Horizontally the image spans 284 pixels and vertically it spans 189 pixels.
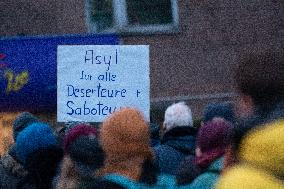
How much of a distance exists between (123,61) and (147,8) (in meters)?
6.01

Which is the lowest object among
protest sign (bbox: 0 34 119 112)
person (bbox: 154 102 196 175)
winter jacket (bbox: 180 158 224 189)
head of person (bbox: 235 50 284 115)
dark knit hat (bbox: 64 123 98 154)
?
protest sign (bbox: 0 34 119 112)

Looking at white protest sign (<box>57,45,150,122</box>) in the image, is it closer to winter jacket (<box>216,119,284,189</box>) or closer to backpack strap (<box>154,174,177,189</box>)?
backpack strap (<box>154,174,177,189</box>)

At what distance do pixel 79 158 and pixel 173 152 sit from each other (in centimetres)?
123

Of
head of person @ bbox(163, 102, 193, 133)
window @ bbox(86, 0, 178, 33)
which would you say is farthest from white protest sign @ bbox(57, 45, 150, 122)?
window @ bbox(86, 0, 178, 33)

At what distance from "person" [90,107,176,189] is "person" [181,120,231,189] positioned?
360 mm

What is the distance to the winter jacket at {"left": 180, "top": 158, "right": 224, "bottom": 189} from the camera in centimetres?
457

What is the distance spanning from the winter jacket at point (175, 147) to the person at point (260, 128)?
1.53 meters

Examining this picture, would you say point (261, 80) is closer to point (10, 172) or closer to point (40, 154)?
point (40, 154)

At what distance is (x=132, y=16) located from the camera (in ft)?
47.5

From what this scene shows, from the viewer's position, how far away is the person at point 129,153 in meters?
4.39

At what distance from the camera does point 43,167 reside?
5.25 meters

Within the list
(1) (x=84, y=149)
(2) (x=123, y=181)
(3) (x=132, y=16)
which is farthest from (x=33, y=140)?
(3) (x=132, y=16)

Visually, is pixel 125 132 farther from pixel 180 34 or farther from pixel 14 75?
pixel 180 34

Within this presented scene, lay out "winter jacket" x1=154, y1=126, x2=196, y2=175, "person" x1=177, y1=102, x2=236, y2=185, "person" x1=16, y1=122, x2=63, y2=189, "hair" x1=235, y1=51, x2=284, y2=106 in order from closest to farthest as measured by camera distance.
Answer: "hair" x1=235, y1=51, x2=284, y2=106 < "person" x1=177, y1=102, x2=236, y2=185 < "person" x1=16, y1=122, x2=63, y2=189 < "winter jacket" x1=154, y1=126, x2=196, y2=175
